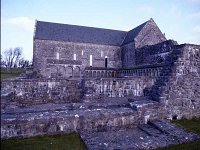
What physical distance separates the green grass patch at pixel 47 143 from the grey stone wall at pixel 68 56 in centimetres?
2450

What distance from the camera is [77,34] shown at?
138ft

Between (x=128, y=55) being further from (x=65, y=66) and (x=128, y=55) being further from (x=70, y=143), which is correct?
(x=70, y=143)

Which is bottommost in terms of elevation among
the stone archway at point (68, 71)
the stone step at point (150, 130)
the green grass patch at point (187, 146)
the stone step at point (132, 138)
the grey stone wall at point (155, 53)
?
the green grass patch at point (187, 146)

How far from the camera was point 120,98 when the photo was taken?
43.7ft

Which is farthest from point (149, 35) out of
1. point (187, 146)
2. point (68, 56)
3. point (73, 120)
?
point (187, 146)

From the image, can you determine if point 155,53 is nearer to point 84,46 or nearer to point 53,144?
point 84,46

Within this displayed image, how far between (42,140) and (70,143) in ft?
3.50

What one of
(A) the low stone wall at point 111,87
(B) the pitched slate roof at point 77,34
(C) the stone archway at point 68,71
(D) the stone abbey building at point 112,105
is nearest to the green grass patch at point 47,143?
(D) the stone abbey building at point 112,105

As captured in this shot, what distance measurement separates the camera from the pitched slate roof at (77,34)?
39.2 metres

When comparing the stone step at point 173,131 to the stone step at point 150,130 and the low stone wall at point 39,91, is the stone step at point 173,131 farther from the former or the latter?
the low stone wall at point 39,91

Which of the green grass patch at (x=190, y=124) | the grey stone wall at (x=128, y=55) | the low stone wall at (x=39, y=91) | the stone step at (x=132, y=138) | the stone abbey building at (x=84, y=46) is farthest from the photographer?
the grey stone wall at (x=128, y=55)

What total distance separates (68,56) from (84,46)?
377 cm

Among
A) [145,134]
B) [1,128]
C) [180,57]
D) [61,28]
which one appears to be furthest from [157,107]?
[61,28]

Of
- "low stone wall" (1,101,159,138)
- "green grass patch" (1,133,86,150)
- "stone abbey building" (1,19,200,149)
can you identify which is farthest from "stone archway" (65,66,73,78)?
"green grass patch" (1,133,86,150)
